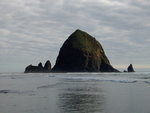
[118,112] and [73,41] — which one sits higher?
[73,41]

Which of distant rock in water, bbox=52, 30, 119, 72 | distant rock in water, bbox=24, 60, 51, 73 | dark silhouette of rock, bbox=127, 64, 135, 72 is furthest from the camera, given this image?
distant rock in water, bbox=24, 60, 51, 73

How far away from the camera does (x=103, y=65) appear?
14200 cm

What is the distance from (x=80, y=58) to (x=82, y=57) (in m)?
1.22

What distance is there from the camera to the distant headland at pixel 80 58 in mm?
136000

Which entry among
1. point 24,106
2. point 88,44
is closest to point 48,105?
point 24,106

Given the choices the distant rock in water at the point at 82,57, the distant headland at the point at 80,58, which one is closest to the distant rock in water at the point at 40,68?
the distant headland at the point at 80,58

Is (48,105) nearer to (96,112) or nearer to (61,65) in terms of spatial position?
(96,112)

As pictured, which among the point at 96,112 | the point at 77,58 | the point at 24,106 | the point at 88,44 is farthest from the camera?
A: the point at 88,44

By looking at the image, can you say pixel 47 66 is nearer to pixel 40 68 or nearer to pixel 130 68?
pixel 40 68

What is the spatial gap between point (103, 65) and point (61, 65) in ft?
65.9

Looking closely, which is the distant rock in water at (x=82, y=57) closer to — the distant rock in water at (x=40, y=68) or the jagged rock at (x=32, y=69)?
the distant rock in water at (x=40, y=68)

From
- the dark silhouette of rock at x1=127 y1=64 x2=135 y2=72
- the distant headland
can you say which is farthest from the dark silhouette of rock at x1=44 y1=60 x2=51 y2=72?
the dark silhouette of rock at x1=127 y1=64 x2=135 y2=72

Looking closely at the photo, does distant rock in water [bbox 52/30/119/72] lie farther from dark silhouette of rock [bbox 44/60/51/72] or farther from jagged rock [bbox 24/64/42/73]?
jagged rock [bbox 24/64/42/73]

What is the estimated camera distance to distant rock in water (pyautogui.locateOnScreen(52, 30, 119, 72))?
445ft
